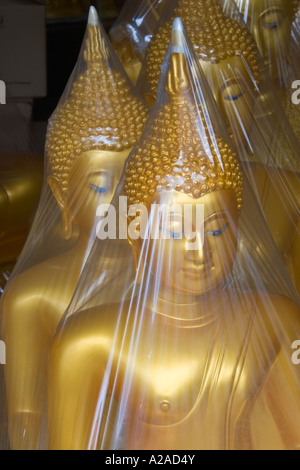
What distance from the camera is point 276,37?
232cm

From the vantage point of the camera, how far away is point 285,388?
1.51 meters

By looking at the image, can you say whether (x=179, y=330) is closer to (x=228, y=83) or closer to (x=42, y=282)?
(x=42, y=282)

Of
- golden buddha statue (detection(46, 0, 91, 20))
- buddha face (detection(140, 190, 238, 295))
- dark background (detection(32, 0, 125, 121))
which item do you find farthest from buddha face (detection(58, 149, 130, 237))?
golden buddha statue (detection(46, 0, 91, 20))

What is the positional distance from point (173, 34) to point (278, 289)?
0.49 m

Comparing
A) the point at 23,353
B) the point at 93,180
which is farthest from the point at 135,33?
the point at 23,353

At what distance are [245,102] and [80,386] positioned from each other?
2.66ft

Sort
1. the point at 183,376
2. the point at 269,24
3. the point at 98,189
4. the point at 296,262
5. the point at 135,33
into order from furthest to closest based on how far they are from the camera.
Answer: the point at 135,33 < the point at 269,24 < the point at 296,262 < the point at 98,189 < the point at 183,376

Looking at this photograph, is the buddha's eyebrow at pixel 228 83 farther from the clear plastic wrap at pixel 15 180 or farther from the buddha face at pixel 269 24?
the clear plastic wrap at pixel 15 180

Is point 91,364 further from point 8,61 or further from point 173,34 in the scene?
point 8,61

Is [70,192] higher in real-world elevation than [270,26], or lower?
lower

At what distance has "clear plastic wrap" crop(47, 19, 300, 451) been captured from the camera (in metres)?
1.44
